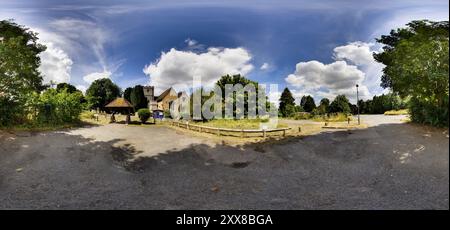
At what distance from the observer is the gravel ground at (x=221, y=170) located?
4.59 metres


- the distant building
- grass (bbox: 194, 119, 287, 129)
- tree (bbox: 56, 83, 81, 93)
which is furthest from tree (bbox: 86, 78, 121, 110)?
grass (bbox: 194, 119, 287, 129)

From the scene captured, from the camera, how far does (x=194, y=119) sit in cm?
507

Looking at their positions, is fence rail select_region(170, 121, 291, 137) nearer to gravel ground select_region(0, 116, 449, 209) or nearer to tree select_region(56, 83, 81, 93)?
gravel ground select_region(0, 116, 449, 209)

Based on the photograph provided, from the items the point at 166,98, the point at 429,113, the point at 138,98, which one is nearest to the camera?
the point at 429,113

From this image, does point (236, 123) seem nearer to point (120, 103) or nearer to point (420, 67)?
point (120, 103)

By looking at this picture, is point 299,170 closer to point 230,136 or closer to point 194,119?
point 230,136

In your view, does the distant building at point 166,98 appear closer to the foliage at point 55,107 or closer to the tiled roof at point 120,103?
the tiled roof at point 120,103

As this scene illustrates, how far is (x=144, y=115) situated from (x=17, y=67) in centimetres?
265

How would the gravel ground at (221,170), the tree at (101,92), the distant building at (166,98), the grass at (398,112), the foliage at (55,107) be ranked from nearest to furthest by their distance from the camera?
the gravel ground at (221,170), the grass at (398,112), the distant building at (166,98), the tree at (101,92), the foliage at (55,107)

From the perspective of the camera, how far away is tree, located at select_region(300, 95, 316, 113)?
17.0 feet

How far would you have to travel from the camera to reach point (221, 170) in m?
5.35

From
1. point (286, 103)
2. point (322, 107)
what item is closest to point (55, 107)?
point (286, 103)

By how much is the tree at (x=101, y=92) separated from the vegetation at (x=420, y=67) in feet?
14.1

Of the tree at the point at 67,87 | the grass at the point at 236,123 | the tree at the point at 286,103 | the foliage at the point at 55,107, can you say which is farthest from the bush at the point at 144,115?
the tree at the point at 286,103
